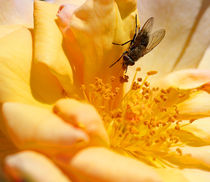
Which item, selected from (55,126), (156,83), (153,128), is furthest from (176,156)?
(55,126)

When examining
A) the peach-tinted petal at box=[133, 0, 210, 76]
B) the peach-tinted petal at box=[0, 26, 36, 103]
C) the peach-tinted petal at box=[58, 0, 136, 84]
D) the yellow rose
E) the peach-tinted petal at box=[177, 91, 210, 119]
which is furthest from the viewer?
the peach-tinted petal at box=[133, 0, 210, 76]

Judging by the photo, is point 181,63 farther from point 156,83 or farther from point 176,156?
point 176,156

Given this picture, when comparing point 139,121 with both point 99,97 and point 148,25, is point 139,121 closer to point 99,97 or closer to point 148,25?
point 99,97

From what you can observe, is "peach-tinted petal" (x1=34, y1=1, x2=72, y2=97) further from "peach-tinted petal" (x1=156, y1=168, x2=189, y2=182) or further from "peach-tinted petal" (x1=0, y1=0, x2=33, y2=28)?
"peach-tinted petal" (x1=156, y1=168, x2=189, y2=182)

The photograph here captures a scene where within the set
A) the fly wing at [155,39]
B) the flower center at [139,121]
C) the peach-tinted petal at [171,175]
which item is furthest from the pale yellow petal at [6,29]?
the peach-tinted petal at [171,175]

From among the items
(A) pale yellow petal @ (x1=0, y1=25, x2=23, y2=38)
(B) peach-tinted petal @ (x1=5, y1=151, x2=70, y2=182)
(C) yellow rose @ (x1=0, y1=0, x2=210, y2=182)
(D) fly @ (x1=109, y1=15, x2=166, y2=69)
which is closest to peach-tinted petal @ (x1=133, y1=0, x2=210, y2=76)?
(C) yellow rose @ (x1=0, y1=0, x2=210, y2=182)

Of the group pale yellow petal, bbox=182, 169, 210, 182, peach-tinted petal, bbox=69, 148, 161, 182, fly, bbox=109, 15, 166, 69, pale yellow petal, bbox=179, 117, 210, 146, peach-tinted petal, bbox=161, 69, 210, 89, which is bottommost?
peach-tinted petal, bbox=69, 148, 161, 182

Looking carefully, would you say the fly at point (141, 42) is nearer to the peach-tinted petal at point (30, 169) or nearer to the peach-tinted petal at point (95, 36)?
the peach-tinted petal at point (95, 36)

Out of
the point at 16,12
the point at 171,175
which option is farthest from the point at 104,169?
the point at 16,12
